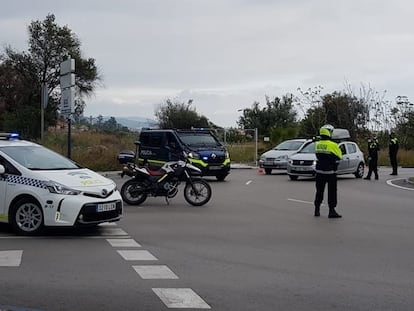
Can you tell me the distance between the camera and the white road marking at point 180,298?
686 centimetres

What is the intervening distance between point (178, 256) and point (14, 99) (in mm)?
38139

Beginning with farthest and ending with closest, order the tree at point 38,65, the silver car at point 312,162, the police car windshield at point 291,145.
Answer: the tree at point 38,65 < the police car windshield at point 291,145 < the silver car at point 312,162

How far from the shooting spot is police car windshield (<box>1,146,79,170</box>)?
11750 millimetres

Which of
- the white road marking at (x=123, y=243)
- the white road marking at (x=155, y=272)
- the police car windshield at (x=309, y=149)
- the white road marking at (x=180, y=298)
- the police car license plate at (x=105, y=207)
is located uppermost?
the police car windshield at (x=309, y=149)

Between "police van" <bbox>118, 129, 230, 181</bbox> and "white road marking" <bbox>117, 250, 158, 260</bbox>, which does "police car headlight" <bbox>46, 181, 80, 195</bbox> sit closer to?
"white road marking" <bbox>117, 250, 158, 260</bbox>

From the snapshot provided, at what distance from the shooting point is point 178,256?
9.64 meters

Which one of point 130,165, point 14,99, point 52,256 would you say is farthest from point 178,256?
point 14,99

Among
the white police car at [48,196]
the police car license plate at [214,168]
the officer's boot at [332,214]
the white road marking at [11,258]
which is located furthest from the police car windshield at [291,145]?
the white road marking at [11,258]

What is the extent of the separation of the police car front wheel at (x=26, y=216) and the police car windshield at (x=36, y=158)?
2.09 feet

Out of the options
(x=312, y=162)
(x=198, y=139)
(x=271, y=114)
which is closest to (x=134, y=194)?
(x=198, y=139)

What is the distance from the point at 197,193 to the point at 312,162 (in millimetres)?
10196

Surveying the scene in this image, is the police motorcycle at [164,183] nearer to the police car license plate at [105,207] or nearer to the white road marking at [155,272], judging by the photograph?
the police car license plate at [105,207]

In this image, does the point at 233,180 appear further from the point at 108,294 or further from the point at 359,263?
the point at 108,294

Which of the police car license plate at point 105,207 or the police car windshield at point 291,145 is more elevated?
the police car windshield at point 291,145
